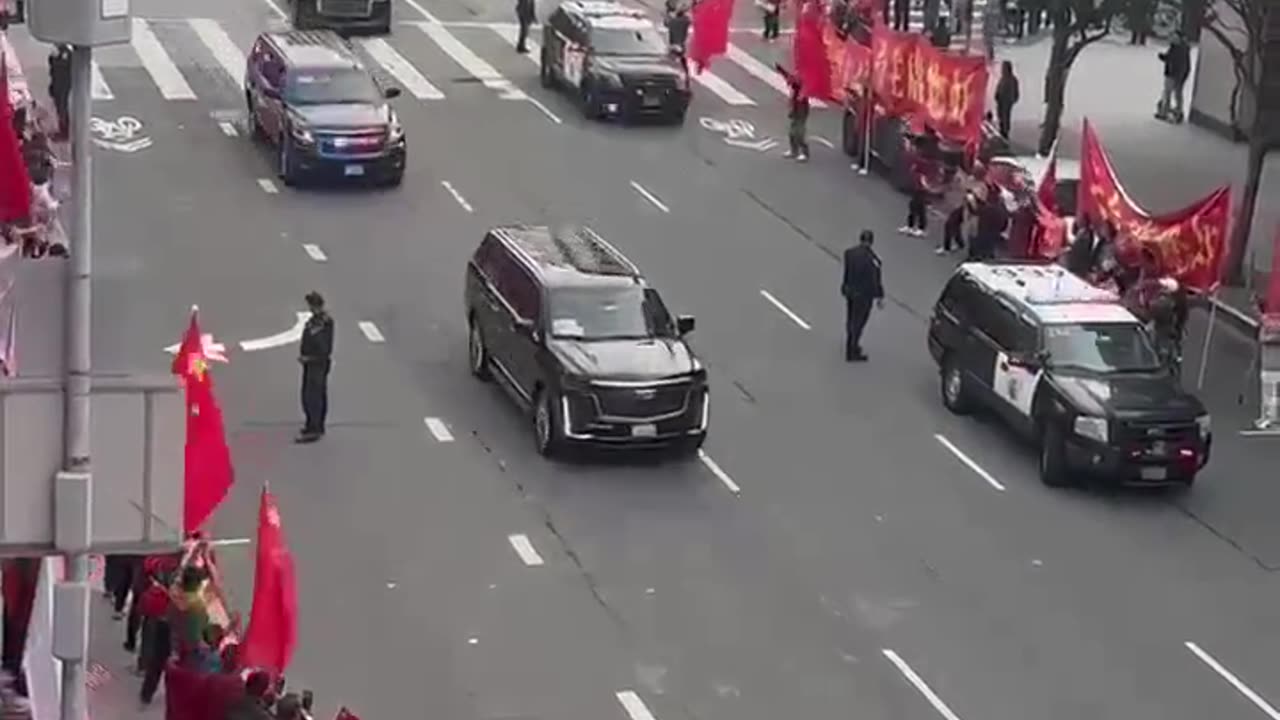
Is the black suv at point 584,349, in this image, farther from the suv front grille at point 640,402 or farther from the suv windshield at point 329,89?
the suv windshield at point 329,89

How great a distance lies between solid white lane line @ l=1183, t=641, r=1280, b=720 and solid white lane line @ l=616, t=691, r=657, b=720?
4760 mm

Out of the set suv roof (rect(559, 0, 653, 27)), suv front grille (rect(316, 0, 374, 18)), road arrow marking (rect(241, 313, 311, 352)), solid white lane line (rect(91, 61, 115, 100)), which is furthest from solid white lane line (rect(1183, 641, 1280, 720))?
suv front grille (rect(316, 0, 374, 18))

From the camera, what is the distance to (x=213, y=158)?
1503 inches

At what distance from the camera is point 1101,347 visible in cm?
2525

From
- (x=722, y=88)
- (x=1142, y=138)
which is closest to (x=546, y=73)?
(x=722, y=88)

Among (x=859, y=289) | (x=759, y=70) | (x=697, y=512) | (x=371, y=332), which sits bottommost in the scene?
(x=759, y=70)

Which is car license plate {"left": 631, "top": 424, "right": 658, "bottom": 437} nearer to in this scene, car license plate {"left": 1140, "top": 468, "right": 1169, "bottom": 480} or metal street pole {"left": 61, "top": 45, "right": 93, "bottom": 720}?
car license plate {"left": 1140, "top": 468, "right": 1169, "bottom": 480}

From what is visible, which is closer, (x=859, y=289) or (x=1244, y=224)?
(x=859, y=289)

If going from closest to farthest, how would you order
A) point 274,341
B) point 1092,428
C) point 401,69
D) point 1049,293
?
point 1092,428, point 1049,293, point 274,341, point 401,69

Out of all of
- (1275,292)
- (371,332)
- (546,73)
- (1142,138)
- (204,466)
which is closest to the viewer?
(204,466)

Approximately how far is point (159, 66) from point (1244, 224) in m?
21.0

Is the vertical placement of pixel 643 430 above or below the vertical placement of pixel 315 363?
below

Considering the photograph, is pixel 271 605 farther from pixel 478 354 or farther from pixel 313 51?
pixel 313 51

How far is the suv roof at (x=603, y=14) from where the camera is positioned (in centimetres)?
4350
